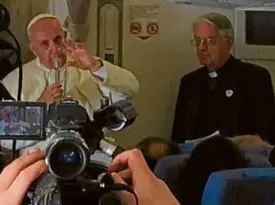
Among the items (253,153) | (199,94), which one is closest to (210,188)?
(253,153)

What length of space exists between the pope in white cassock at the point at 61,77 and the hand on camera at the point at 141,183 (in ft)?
6.50

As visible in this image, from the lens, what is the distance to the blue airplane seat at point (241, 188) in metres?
1.83

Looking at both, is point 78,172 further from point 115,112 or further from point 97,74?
point 97,74

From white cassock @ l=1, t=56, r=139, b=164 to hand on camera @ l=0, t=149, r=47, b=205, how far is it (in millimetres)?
2089

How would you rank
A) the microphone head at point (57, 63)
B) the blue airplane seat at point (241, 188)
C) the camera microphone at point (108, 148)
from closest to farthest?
the camera microphone at point (108, 148) < the blue airplane seat at point (241, 188) < the microphone head at point (57, 63)

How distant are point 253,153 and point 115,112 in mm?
1828

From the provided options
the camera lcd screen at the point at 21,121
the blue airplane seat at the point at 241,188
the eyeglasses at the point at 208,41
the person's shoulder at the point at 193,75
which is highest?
the eyeglasses at the point at 208,41

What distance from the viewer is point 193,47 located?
405 centimetres

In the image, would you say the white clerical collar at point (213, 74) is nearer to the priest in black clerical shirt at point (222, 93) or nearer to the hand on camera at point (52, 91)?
the priest in black clerical shirt at point (222, 93)

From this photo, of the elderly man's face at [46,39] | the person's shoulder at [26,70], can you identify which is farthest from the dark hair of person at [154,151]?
the person's shoulder at [26,70]

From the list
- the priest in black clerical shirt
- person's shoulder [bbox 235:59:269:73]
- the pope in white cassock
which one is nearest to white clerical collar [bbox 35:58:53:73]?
the pope in white cassock

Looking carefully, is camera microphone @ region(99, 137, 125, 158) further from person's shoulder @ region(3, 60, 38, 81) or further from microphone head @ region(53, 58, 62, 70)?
person's shoulder @ region(3, 60, 38, 81)

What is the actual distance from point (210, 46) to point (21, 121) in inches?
115

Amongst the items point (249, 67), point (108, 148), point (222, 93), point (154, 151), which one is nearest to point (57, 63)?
point (154, 151)
